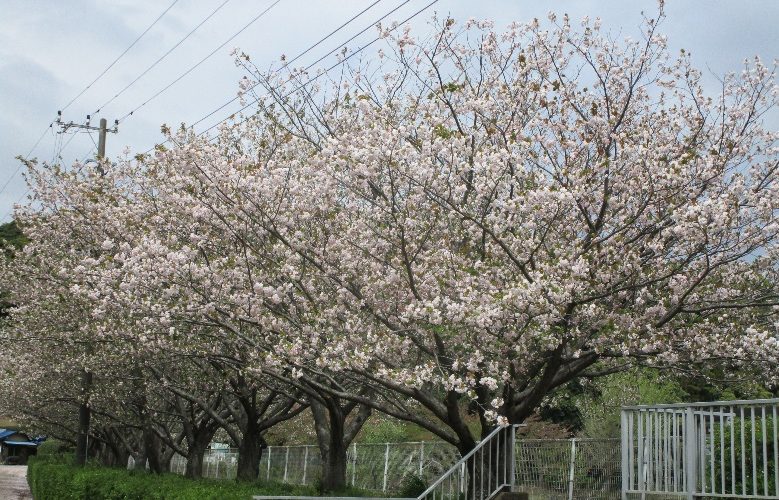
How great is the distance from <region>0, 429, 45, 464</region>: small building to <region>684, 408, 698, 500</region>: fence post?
61.6 metres

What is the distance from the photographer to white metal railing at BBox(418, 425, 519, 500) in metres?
11.9

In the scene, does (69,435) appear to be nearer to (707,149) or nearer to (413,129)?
(413,129)

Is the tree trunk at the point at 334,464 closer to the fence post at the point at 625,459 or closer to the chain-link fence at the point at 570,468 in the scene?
the chain-link fence at the point at 570,468

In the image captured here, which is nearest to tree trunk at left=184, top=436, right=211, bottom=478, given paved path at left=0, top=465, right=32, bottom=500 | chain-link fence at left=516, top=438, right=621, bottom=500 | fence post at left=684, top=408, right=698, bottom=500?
chain-link fence at left=516, top=438, right=621, bottom=500

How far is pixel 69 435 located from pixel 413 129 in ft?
89.8

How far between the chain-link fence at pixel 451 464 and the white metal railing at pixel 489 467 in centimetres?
368

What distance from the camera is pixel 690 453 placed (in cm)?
932

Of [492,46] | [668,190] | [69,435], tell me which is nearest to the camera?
[668,190]

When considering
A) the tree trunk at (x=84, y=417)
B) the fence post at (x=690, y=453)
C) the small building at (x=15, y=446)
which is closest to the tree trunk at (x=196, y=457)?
the tree trunk at (x=84, y=417)

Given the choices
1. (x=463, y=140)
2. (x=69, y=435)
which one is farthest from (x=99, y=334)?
(x=69, y=435)

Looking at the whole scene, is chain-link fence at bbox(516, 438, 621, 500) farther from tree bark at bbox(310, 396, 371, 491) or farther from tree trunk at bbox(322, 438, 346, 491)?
tree trunk at bbox(322, 438, 346, 491)

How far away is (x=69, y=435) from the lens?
115 ft

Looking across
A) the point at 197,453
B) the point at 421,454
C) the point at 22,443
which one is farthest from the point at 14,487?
the point at 22,443

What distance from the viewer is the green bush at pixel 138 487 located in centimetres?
1233
